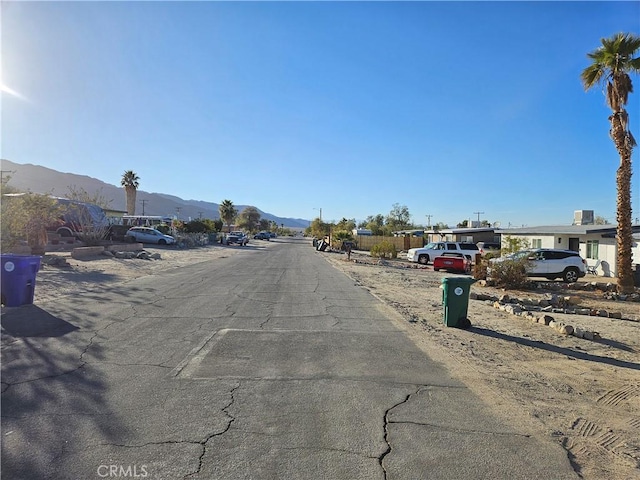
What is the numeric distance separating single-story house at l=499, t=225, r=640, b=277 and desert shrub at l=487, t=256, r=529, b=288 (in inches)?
143

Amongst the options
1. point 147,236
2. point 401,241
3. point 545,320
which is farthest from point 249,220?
point 545,320

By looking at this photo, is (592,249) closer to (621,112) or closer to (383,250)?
(621,112)

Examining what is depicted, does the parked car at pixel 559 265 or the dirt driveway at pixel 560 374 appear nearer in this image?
the dirt driveway at pixel 560 374

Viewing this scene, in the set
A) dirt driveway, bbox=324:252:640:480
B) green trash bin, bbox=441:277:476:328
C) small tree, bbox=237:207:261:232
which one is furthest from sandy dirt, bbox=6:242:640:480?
small tree, bbox=237:207:261:232

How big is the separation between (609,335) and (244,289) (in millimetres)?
9727

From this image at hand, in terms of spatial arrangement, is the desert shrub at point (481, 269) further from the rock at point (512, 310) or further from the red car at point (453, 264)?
the rock at point (512, 310)

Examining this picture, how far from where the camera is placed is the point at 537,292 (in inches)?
725

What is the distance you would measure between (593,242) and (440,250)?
978 cm

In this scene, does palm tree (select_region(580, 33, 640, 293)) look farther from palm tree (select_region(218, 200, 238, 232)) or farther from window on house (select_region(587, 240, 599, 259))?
palm tree (select_region(218, 200, 238, 232))

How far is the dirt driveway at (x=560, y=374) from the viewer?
4242 mm

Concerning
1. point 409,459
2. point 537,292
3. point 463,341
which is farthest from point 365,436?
point 537,292

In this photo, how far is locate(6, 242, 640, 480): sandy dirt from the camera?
4277 millimetres

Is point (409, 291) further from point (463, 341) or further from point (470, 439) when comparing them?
point (470, 439)

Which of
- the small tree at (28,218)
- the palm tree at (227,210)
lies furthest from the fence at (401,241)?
the palm tree at (227,210)
